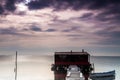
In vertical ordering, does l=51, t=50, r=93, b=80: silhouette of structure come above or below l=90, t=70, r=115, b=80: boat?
above

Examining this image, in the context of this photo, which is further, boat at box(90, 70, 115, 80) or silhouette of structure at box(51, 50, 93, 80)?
silhouette of structure at box(51, 50, 93, 80)

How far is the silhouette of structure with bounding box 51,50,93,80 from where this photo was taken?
227 ft

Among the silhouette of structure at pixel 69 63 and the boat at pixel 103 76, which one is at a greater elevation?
the silhouette of structure at pixel 69 63

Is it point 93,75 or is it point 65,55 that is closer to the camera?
point 93,75

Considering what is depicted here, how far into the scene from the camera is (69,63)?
69.8 m

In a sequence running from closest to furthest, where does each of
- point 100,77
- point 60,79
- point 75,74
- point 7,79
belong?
1. point 75,74
2. point 100,77
3. point 60,79
4. point 7,79

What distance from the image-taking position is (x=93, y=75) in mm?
59562

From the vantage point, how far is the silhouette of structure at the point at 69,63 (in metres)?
69.2

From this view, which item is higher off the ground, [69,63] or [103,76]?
[69,63]

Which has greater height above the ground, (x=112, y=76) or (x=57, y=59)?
(x=57, y=59)

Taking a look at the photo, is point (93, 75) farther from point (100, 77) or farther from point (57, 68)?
point (57, 68)

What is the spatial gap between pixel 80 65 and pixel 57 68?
5.37m

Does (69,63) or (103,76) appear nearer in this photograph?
(103,76)

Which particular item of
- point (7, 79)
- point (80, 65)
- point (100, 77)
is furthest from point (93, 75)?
point (7, 79)
